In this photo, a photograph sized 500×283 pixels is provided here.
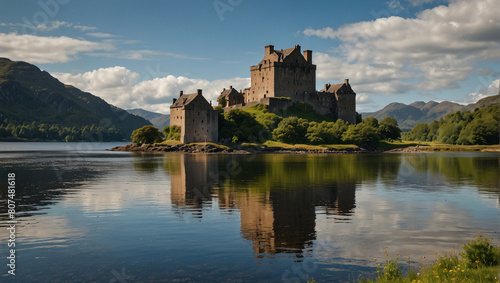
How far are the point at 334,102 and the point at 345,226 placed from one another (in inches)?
5495

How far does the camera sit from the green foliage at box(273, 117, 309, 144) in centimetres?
13075

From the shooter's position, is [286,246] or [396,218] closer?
[286,246]

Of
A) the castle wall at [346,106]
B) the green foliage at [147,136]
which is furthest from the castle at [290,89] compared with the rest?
the green foliage at [147,136]

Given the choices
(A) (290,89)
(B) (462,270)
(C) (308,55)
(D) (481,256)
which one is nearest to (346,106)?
(A) (290,89)

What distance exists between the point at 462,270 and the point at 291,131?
118 m

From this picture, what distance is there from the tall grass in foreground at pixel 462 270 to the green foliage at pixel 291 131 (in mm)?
115746

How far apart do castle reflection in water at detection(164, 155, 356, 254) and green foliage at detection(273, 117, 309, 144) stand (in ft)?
271

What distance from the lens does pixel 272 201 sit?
30.2m

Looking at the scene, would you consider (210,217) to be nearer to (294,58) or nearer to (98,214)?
(98,214)

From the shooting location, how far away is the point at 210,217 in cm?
2462

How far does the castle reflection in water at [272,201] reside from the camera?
19844 mm

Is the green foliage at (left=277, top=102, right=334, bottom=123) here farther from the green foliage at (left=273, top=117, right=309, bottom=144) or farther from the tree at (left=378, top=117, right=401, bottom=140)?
the tree at (left=378, top=117, right=401, bottom=140)

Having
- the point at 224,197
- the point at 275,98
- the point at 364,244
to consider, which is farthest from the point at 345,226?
the point at 275,98

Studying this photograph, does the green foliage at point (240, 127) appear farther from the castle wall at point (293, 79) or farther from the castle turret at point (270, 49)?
the castle turret at point (270, 49)
